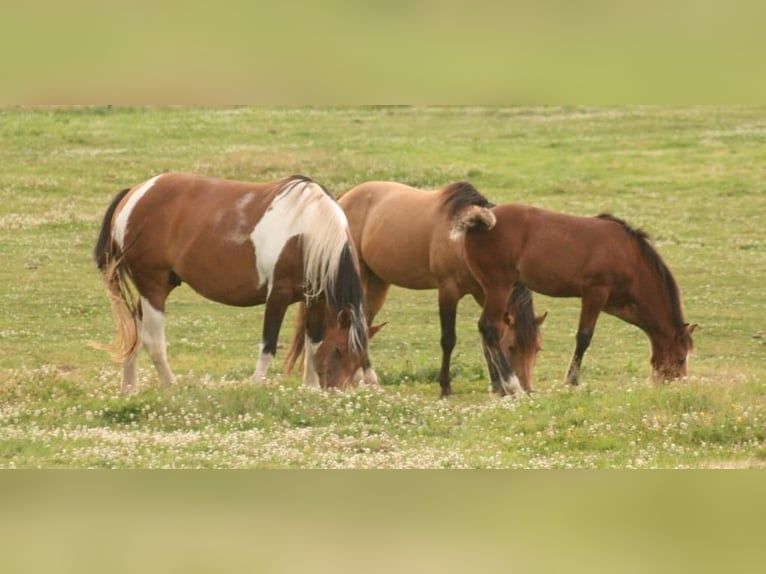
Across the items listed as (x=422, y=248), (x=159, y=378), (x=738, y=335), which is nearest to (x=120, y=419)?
(x=159, y=378)

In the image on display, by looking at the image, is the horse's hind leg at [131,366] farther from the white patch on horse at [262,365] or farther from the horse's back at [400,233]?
the horse's back at [400,233]

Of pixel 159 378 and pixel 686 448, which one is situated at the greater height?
pixel 686 448

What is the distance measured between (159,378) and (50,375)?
4.52 feet

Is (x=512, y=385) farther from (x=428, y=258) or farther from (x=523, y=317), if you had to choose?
(x=428, y=258)

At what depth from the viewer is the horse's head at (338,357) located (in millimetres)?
11203

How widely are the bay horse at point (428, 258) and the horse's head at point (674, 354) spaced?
137 centimetres

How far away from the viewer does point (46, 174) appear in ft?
92.8

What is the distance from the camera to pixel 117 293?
11.7 meters

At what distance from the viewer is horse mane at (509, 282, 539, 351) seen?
13.8 metres

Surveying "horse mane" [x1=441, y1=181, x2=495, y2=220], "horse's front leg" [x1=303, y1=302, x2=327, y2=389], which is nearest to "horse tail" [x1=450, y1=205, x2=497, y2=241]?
"horse mane" [x1=441, y1=181, x2=495, y2=220]

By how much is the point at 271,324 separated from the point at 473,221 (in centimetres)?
255

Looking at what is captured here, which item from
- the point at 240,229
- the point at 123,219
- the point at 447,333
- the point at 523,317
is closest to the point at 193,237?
the point at 240,229

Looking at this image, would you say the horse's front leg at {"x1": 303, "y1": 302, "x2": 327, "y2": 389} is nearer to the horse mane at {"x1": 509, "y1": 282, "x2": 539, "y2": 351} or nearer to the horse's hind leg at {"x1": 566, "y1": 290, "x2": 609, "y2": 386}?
the horse mane at {"x1": 509, "y1": 282, "x2": 539, "y2": 351}

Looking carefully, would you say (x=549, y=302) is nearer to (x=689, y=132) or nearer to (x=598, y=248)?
(x=598, y=248)
